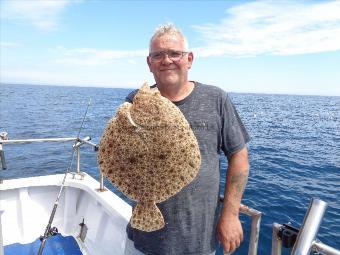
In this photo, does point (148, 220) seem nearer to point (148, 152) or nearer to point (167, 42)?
point (148, 152)

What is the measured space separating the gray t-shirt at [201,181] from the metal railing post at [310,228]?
89cm

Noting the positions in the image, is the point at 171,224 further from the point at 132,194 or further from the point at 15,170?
the point at 15,170

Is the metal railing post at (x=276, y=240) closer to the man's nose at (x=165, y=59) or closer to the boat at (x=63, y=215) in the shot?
the man's nose at (x=165, y=59)

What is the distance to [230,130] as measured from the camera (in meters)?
2.77

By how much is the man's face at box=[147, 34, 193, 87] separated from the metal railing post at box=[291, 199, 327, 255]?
4.30 feet

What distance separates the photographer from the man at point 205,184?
2.73 meters

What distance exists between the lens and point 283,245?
95.4 inches

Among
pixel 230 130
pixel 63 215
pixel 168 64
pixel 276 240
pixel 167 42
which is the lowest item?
pixel 63 215

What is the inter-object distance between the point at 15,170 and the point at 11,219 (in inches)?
465

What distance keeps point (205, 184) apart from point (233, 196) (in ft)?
0.92

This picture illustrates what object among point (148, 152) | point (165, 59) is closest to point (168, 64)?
point (165, 59)

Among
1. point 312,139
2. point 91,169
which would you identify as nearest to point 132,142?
point 91,169

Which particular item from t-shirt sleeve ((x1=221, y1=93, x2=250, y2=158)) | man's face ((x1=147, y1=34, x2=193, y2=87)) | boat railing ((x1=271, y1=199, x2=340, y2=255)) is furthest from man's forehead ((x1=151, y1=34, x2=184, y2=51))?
boat railing ((x1=271, y1=199, x2=340, y2=255))

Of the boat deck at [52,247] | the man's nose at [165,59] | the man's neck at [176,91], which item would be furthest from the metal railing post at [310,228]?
the boat deck at [52,247]
